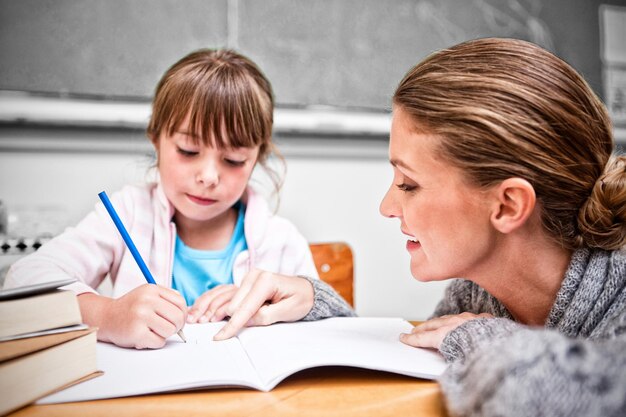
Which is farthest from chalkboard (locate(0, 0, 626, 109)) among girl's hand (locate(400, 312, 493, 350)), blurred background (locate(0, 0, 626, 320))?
girl's hand (locate(400, 312, 493, 350))

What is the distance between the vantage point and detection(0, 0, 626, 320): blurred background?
1.33 metres

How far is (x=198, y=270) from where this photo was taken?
3.66ft

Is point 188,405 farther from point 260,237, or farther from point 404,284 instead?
point 404,284

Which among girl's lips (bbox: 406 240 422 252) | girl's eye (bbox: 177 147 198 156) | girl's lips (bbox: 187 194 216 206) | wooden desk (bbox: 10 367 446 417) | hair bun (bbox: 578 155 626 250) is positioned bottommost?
wooden desk (bbox: 10 367 446 417)

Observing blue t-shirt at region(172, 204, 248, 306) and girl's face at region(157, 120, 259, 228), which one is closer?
girl's face at region(157, 120, 259, 228)

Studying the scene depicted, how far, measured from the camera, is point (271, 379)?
0.48 m

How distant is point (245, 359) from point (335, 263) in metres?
0.72

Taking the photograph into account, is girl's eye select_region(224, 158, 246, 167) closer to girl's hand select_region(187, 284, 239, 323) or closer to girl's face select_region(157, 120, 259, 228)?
girl's face select_region(157, 120, 259, 228)

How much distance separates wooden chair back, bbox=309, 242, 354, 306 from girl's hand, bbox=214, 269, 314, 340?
1.39 feet

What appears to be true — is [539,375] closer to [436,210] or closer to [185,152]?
[436,210]

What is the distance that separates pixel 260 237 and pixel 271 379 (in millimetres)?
675

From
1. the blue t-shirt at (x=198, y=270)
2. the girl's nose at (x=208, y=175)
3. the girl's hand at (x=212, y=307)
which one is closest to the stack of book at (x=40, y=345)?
the girl's hand at (x=212, y=307)

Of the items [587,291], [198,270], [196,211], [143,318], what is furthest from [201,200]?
[587,291]

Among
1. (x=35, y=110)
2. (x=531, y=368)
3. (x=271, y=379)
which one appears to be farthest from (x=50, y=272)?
(x=531, y=368)
